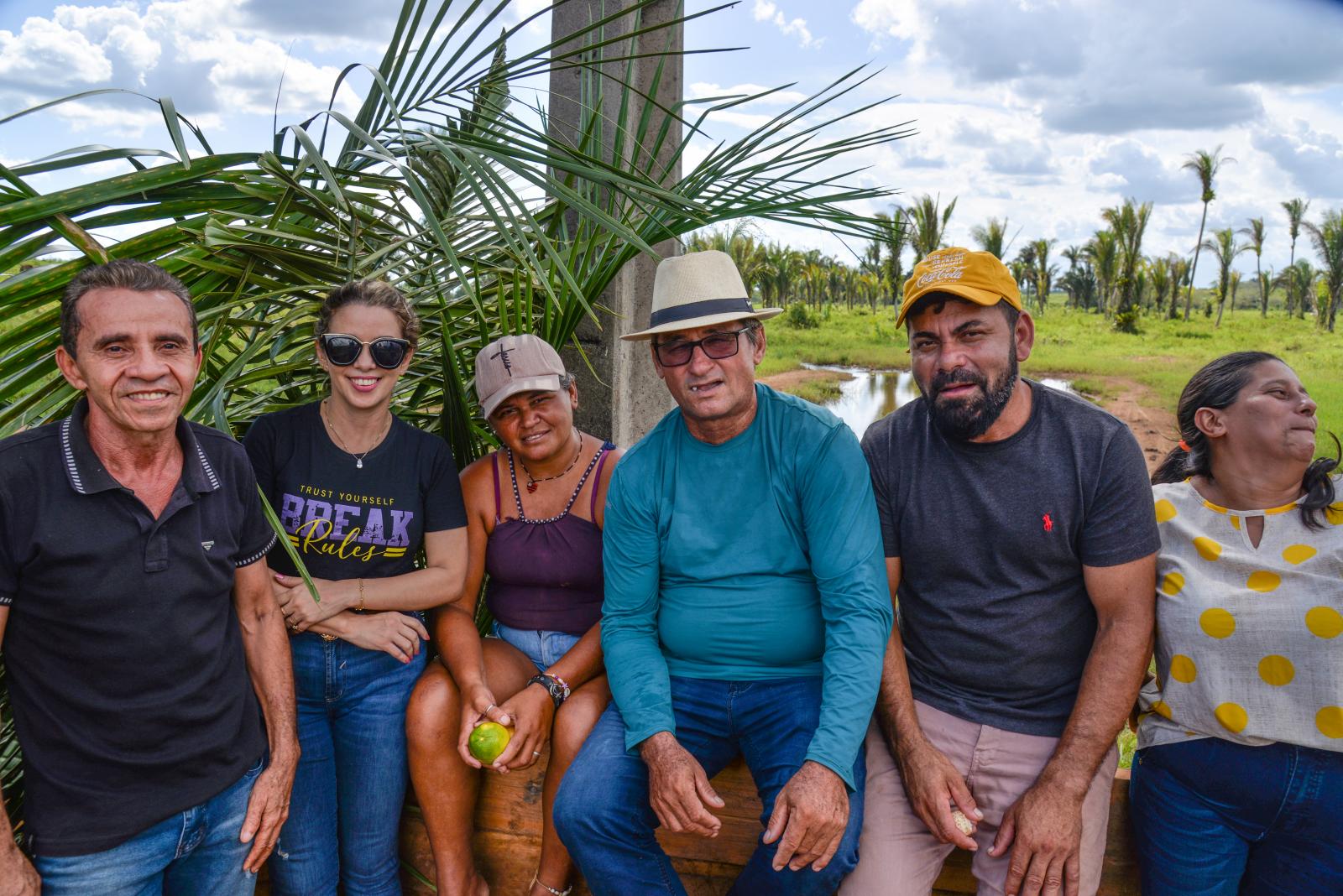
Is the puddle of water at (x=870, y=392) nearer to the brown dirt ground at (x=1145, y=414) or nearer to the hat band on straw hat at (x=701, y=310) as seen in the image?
the brown dirt ground at (x=1145, y=414)

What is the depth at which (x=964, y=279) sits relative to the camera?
6.91 ft

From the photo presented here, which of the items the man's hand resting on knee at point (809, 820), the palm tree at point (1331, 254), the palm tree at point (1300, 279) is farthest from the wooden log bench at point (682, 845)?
the palm tree at point (1300, 279)

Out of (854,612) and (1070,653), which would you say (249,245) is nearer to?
(854,612)

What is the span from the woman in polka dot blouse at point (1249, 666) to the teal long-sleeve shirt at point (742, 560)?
0.67 m

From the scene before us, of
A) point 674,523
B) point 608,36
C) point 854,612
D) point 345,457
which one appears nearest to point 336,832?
point 345,457

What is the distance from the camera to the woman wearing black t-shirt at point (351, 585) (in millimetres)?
2271

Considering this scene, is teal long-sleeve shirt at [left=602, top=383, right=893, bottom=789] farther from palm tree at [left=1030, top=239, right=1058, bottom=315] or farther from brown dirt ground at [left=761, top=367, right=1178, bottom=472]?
palm tree at [left=1030, top=239, right=1058, bottom=315]

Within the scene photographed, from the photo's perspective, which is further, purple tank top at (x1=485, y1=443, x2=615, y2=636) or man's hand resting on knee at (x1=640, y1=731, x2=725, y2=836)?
purple tank top at (x1=485, y1=443, x2=615, y2=636)

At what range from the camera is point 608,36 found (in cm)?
344

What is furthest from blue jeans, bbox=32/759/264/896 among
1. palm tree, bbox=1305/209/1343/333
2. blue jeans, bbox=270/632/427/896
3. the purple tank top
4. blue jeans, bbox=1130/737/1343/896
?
palm tree, bbox=1305/209/1343/333

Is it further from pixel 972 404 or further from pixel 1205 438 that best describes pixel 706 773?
pixel 1205 438

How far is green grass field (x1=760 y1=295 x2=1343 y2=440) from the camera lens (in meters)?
21.3

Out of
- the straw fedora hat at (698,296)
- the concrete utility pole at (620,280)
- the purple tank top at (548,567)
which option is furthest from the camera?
the concrete utility pole at (620,280)

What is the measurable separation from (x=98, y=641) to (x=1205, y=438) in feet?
8.04
